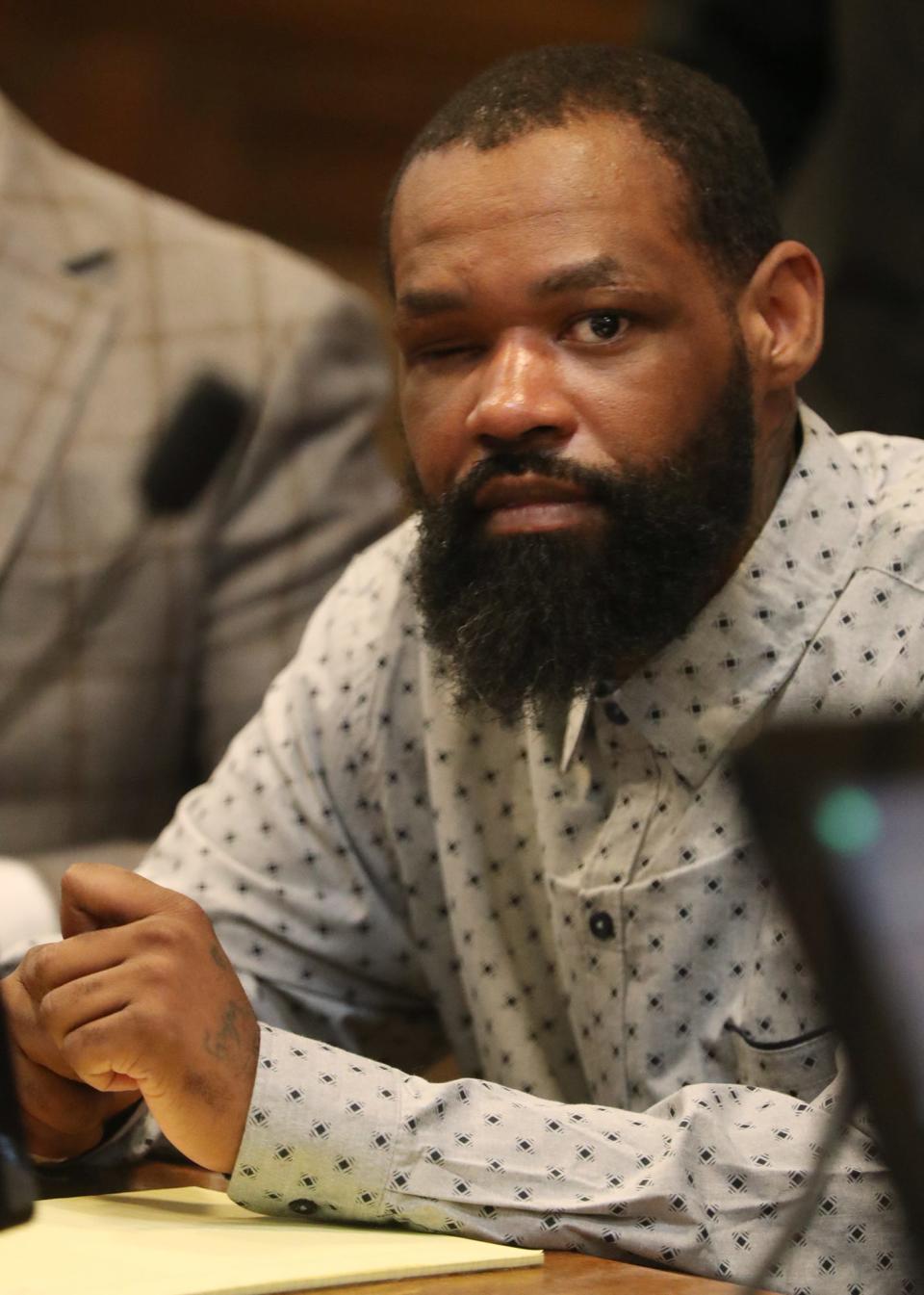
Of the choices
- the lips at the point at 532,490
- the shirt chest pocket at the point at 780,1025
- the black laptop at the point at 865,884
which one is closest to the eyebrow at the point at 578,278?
the lips at the point at 532,490

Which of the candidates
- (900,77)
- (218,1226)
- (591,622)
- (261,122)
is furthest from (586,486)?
(261,122)

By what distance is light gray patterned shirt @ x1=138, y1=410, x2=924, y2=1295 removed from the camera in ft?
2.75

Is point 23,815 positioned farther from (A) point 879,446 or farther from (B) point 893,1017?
(B) point 893,1017

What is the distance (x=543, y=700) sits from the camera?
1044 millimetres

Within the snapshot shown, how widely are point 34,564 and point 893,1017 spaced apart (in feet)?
4.12

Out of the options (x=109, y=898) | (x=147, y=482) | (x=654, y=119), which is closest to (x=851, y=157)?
(x=147, y=482)

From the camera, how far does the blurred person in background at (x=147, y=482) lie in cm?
168

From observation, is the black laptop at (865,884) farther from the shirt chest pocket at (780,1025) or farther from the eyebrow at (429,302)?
the eyebrow at (429,302)

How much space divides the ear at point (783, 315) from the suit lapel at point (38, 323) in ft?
2.70

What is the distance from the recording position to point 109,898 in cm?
91

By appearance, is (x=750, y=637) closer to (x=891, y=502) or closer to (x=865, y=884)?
(x=891, y=502)

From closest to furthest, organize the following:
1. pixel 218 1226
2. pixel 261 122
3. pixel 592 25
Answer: pixel 218 1226
pixel 592 25
pixel 261 122

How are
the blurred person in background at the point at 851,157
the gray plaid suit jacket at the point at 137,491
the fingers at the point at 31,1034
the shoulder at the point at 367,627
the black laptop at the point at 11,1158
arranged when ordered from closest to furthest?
the black laptop at the point at 11,1158 → the fingers at the point at 31,1034 → the shoulder at the point at 367,627 → the gray plaid suit jacket at the point at 137,491 → the blurred person in background at the point at 851,157

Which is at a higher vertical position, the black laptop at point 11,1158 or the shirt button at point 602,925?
the black laptop at point 11,1158
